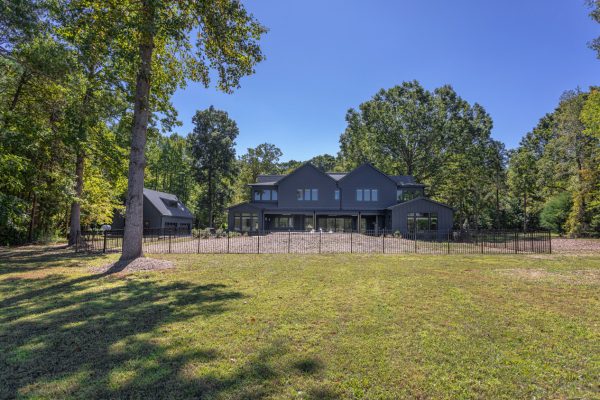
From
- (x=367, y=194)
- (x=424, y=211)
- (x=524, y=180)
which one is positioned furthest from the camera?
(x=524, y=180)

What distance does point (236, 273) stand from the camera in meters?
11.4

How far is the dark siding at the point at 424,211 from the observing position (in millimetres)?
31406

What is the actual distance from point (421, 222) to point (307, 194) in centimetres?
1269

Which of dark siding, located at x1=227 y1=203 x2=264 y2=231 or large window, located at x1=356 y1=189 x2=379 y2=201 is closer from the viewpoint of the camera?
dark siding, located at x1=227 y1=203 x2=264 y2=231

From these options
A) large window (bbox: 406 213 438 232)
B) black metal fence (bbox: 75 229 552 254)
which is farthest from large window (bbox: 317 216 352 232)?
black metal fence (bbox: 75 229 552 254)

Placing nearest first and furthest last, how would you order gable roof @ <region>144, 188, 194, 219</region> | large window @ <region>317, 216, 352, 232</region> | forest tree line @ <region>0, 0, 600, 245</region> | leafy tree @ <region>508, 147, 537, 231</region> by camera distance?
forest tree line @ <region>0, 0, 600, 245</region>, gable roof @ <region>144, 188, 194, 219</region>, large window @ <region>317, 216, 352, 232</region>, leafy tree @ <region>508, 147, 537, 231</region>

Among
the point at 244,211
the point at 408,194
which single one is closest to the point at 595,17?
the point at 408,194

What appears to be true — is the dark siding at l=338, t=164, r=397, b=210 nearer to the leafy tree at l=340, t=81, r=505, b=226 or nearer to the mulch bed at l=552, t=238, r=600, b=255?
the leafy tree at l=340, t=81, r=505, b=226

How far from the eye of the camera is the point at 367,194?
123 feet

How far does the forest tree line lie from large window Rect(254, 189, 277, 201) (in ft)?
40.4

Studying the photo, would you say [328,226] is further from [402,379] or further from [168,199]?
[402,379]

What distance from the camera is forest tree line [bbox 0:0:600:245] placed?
44.8 feet

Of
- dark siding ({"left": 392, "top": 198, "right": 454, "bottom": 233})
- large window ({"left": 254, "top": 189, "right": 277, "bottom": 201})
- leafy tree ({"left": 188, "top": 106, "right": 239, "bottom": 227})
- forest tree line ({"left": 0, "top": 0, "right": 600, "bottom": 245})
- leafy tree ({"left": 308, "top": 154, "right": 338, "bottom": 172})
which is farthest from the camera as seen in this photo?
leafy tree ({"left": 308, "top": 154, "right": 338, "bottom": 172})

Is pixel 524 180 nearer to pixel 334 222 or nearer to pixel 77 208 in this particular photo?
pixel 334 222
